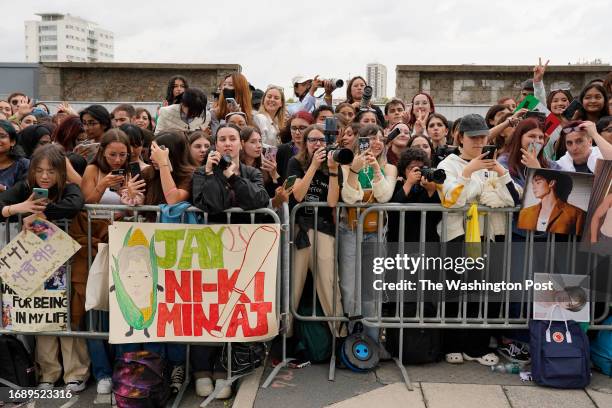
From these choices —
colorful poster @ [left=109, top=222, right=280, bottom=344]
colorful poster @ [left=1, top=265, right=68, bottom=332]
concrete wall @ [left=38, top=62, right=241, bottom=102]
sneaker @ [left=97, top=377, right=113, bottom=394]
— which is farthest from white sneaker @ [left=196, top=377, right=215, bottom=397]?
concrete wall @ [left=38, top=62, right=241, bottom=102]

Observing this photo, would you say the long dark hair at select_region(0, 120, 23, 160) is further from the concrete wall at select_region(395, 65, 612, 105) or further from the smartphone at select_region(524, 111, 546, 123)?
the concrete wall at select_region(395, 65, 612, 105)

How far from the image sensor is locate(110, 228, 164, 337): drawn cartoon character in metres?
4.16

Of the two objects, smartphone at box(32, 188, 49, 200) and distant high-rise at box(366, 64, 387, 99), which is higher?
distant high-rise at box(366, 64, 387, 99)

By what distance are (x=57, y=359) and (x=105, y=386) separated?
0.51 metres

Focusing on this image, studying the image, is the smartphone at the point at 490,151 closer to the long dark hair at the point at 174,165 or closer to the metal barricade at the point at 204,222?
the metal barricade at the point at 204,222

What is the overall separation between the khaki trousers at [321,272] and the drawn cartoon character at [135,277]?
1121mm

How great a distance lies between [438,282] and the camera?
440 centimetres

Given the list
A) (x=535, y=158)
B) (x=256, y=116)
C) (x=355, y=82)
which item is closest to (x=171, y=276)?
(x=256, y=116)

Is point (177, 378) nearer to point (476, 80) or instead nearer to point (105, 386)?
point (105, 386)

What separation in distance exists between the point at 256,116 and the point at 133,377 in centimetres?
322

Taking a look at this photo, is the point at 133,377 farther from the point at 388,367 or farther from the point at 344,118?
the point at 344,118

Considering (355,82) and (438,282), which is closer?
(438,282)

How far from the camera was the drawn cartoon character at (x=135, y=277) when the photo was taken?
13.6ft

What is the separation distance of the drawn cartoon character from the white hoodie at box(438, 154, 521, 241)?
2308 mm
